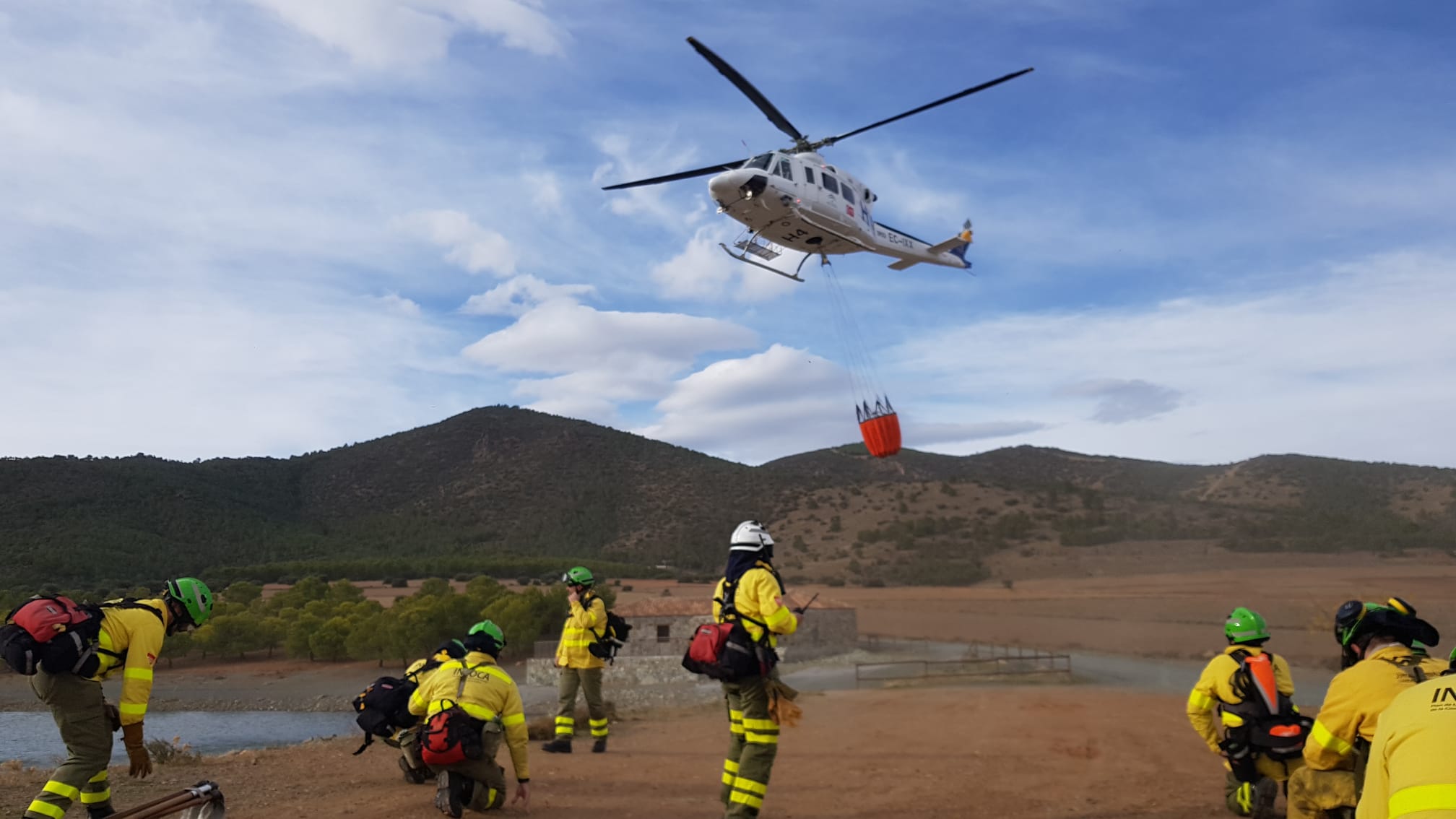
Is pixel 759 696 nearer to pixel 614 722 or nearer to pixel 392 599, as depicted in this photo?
pixel 614 722

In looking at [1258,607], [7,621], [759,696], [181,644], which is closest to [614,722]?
[759,696]

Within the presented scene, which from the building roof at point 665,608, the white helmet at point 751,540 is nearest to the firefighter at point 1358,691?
the white helmet at point 751,540

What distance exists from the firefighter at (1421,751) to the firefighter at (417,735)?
23.5ft

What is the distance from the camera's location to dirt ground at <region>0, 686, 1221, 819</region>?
8227mm

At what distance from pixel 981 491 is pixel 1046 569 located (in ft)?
69.8

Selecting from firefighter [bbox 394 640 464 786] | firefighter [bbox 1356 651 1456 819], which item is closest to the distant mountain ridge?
firefighter [bbox 394 640 464 786]

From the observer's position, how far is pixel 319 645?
34.7 m

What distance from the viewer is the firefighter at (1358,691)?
4707 mm

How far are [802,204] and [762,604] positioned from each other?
11.7m

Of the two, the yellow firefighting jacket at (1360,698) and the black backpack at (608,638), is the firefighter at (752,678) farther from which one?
the black backpack at (608,638)

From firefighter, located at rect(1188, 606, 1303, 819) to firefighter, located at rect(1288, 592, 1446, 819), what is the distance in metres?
1.99

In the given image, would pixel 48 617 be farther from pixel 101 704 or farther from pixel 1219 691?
pixel 1219 691

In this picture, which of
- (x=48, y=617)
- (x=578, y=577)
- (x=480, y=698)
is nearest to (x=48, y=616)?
(x=48, y=617)

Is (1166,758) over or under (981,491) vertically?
under
